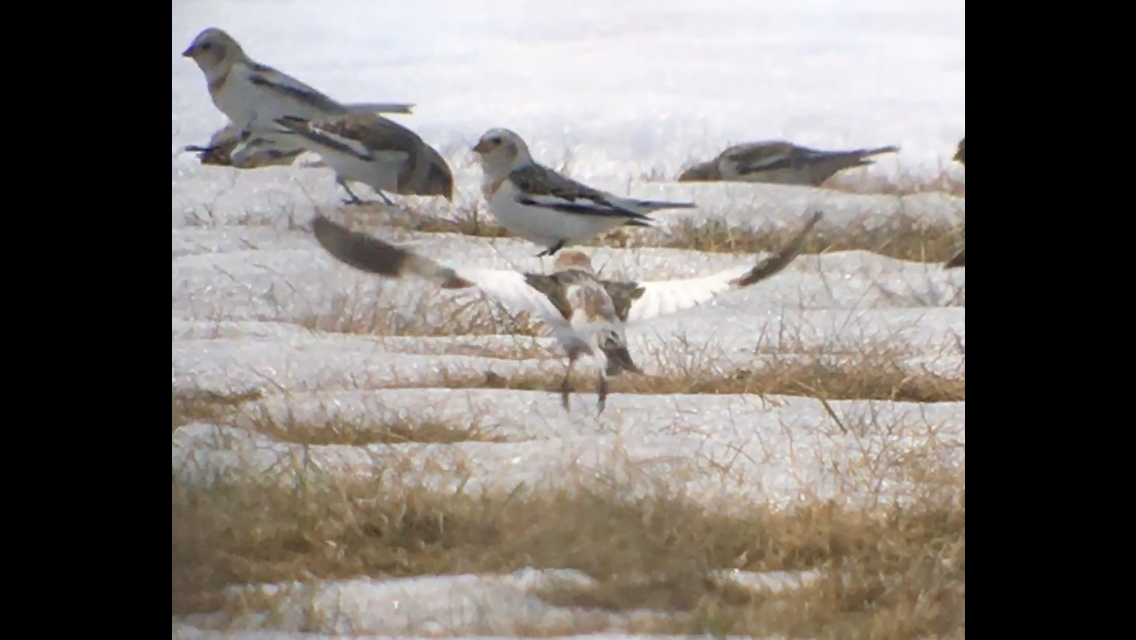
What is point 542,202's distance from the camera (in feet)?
6.11

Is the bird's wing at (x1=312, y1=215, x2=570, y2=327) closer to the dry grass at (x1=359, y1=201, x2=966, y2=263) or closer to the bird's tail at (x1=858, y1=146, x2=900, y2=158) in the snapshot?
the dry grass at (x1=359, y1=201, x2=966, y2=263)

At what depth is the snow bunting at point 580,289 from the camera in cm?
184

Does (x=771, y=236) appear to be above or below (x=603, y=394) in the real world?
above

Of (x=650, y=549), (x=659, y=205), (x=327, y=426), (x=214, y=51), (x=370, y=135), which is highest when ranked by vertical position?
(x=214, y=51)

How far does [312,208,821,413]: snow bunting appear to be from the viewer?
1.84 m

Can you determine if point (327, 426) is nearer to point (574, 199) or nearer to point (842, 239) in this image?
point (574, 199)

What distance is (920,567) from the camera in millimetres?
Result: 1800

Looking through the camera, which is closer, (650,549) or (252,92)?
(650,549)

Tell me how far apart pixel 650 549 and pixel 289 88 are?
901mm

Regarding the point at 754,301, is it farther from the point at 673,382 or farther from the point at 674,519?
the point at 674,519

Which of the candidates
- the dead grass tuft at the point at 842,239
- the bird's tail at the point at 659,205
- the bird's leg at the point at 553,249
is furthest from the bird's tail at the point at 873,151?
the bird's leg at the point at 553,249

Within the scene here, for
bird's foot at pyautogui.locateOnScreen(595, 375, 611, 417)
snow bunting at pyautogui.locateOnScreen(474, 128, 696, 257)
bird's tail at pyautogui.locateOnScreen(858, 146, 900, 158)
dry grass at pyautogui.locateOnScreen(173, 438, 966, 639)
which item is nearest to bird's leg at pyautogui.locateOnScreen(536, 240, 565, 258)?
snow bunting at pyautogui.locateOnScreen(474, 128, 696, 257)

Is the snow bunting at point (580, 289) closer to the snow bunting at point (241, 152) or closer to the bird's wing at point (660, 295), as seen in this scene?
the bird's wing at point (660, 295)

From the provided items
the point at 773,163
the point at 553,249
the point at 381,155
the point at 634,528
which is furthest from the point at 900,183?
the point at 381,155
